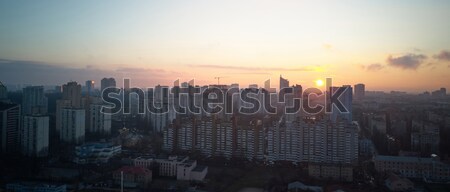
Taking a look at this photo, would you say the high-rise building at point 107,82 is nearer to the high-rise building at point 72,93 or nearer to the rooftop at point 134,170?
the high-rise building at point 72,93

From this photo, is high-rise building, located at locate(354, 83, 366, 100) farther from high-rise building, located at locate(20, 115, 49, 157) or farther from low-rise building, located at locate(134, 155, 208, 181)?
high-rise building, located at locate(20, 115, 49, 157)

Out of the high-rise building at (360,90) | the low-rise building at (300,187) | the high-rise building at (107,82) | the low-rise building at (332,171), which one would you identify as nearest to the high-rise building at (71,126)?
the low-rise building at (332,171)

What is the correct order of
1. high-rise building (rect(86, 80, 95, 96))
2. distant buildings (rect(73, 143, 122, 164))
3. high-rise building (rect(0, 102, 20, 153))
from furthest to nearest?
high-rise building (rect(86, 80, 95, 96)) < high-rise building (rect(0, 102, 20, 153)) < distant buildings (rect(73, 143, 122, 164))

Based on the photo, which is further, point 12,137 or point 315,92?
point 315,92

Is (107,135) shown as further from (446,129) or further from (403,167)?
(446,129)

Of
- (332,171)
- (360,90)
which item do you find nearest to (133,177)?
(332,171)

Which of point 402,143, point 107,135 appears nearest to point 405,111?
point 402,143

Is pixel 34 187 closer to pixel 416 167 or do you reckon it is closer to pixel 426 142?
pixel 416 167

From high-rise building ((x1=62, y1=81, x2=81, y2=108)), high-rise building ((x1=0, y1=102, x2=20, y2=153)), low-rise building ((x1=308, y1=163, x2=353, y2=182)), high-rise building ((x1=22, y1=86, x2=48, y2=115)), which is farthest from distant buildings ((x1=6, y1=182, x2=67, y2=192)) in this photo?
high-rise building ((x1=22, y1=86, x2=48, y2=115))
